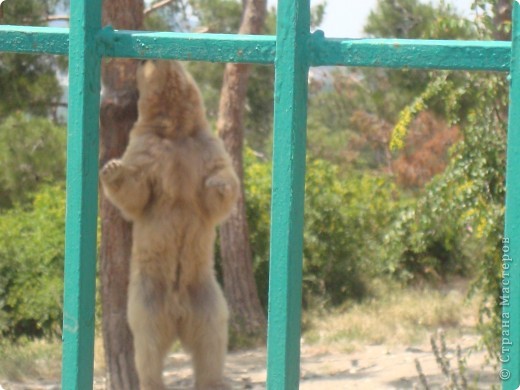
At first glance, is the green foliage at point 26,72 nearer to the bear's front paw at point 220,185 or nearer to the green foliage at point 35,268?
the green foliage at point 35,268

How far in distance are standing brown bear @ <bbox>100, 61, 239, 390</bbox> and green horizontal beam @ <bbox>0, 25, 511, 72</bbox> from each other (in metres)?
3.23

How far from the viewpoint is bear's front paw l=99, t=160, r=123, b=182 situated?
199 inches

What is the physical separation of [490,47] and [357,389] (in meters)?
5.91

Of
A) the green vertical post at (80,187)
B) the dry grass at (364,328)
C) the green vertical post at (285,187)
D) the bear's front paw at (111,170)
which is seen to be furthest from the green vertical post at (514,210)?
the dry grass at (364,328)

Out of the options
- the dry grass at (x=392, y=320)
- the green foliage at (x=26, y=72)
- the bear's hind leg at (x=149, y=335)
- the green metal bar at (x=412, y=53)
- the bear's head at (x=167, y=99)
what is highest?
the green foliage at (x=26, y=72)

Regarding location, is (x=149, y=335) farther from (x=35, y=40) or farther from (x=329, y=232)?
(x=329, y=232)

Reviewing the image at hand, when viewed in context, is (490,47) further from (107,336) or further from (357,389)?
(357,389)

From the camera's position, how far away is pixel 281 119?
2.06 metres

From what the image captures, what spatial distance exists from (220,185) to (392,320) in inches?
204

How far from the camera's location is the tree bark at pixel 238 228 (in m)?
9.98

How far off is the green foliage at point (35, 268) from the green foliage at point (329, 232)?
2.41 metres

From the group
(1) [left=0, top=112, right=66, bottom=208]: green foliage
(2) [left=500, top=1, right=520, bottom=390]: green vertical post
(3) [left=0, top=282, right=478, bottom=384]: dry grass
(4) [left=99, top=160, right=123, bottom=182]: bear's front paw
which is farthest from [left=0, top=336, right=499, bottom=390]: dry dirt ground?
(2) [left=500, top=1, right=520, bottom=390]: green vertical post

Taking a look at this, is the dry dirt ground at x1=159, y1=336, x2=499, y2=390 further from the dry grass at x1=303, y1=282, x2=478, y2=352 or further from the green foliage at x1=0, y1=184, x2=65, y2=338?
the green foliage at x1=0, y1=184, x2=65, y2=338

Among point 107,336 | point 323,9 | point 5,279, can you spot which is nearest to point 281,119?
point 107,336
